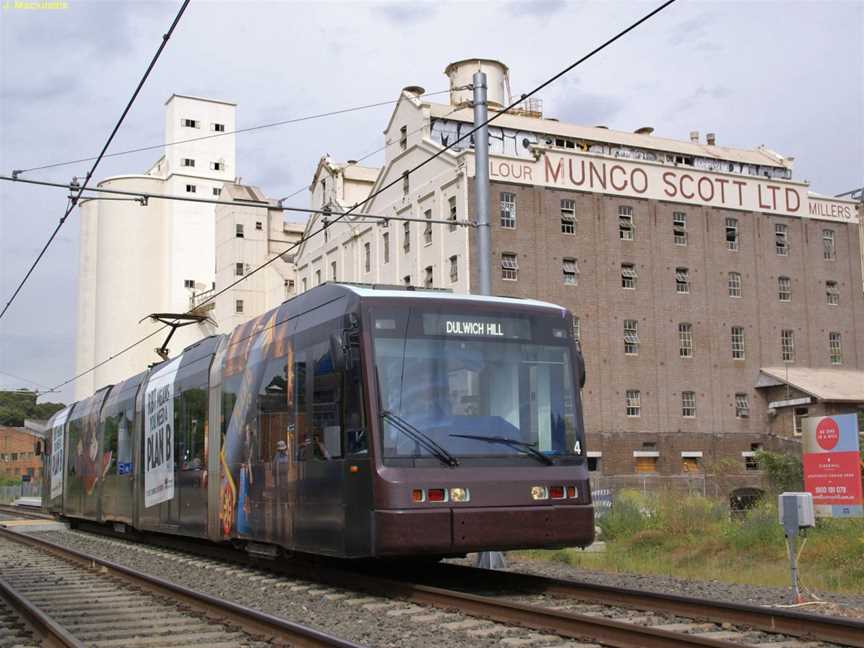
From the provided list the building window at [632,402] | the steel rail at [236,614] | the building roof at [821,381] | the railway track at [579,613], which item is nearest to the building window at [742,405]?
the building roof at [821,381]

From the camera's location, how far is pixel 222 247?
73.1 meters

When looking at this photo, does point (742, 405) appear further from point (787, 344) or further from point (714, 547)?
point (714, 547)

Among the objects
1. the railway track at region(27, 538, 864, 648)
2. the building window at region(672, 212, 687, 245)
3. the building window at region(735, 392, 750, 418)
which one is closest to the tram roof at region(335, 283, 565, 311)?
the railway track at region(27, 538, 864, 648)

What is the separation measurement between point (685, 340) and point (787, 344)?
262 inches

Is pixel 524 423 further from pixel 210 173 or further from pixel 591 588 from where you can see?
pixel 210 173

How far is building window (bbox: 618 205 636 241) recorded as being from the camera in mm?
54188

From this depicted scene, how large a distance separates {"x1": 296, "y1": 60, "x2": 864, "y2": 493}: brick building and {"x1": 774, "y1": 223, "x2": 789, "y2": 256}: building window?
0.49 ft

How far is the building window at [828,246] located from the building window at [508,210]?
19397mm

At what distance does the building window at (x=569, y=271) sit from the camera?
172ft

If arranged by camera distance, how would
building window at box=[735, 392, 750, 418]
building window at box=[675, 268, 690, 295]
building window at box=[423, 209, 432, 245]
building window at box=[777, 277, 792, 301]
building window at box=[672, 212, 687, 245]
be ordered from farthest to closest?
building window at box=[777, 277, 792, 301] < building window at box=[672, 212, 687, 245] < building window at box=[735, 392, 750, 418] < building window at box=[675, 268, 690, 295] < building window at box=[423, 209, 432, 245]

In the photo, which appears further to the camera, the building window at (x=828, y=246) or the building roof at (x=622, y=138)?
the building window at (x=828, y=246)

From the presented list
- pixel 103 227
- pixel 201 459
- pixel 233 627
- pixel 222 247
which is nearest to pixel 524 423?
pixel 233 627

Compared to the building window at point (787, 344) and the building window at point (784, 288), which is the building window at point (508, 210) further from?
the building window at point (787, 344)

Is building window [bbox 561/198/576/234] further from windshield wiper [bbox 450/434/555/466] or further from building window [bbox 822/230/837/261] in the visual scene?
windshield wiper [bbox 450/434/555/466]
